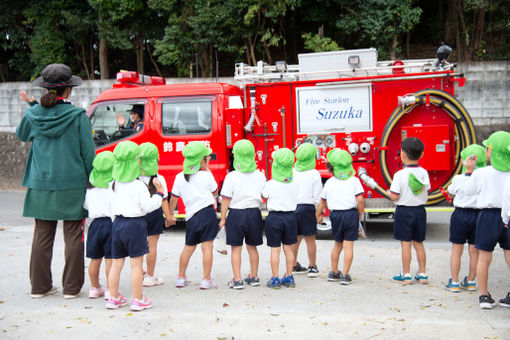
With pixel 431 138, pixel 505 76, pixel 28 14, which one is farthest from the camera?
pixel 28 14

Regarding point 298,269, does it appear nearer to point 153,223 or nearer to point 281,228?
point 281,228

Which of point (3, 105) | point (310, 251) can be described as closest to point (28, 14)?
point (3, 105)

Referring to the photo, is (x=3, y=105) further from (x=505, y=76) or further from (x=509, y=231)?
(x=509, y=231)

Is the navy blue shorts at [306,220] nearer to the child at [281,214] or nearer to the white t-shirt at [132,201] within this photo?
the child at [281,214]

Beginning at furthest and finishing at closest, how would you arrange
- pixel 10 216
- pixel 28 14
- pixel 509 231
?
pixel 28 14 → pixel 10 216 → pixel 509 231

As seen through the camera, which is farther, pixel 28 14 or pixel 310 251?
pixel 28 14

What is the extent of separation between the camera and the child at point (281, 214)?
5648mm

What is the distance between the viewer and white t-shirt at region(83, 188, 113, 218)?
5.26 meters

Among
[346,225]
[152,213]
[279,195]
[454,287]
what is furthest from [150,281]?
[454,287]

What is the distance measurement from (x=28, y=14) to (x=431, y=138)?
643 inches

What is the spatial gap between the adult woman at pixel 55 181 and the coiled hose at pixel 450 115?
15.3ft

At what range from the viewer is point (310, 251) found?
6.16 meters

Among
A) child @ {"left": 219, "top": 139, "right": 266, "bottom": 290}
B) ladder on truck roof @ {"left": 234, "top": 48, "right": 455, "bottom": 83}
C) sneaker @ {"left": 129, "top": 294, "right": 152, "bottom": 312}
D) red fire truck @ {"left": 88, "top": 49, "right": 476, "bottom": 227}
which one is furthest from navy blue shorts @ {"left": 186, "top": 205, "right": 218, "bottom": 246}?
ladder on truck roof @ {"left": 234, "top": 48, "right": 455, "bottom": 83}

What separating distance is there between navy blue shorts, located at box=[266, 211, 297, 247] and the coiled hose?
2.89m
